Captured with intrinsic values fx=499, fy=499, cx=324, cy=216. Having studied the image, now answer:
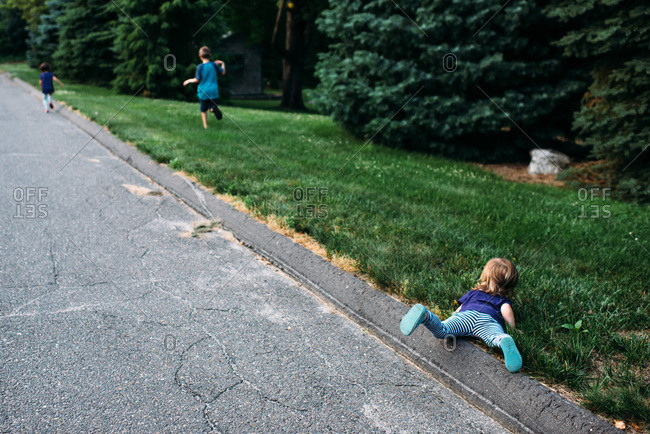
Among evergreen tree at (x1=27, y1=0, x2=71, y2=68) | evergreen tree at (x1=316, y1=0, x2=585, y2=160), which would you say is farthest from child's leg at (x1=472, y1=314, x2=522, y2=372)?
evergreen tree at (x1=27, y1=0, x2=71, y2=68)

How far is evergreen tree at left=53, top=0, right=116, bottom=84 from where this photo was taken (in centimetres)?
2222

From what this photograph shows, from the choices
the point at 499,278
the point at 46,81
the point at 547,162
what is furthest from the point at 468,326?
the point at 46,81

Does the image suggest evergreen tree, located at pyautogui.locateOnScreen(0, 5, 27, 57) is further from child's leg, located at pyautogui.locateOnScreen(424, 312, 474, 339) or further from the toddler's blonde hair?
child's leg, located at pyautogui.locateOnScreen(424, 312, 474, 339)

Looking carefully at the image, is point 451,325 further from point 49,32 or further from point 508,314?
point 49,32

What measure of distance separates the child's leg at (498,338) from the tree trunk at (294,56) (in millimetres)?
24503

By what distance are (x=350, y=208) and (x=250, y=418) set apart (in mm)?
3084

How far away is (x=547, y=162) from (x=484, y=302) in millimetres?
6422

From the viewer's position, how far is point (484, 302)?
10.0 feet

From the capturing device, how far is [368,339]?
3102 mm

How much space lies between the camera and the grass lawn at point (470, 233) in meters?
2.74

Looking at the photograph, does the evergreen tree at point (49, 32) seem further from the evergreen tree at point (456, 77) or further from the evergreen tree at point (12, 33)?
the evergreen tree at point (456, 77)

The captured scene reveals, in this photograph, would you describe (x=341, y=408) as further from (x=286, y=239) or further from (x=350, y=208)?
(x=350, y=208)

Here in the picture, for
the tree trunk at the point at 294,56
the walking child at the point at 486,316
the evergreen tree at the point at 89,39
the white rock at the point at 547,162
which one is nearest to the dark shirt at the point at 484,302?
the walking child at the point at 486,316

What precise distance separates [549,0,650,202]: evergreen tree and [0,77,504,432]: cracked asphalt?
529 centimetres
